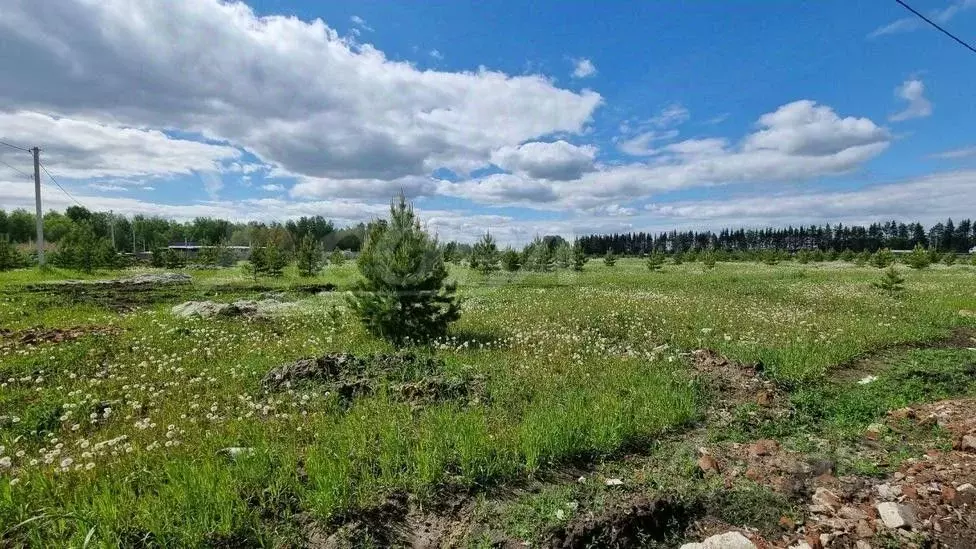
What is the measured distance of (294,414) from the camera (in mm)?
6496

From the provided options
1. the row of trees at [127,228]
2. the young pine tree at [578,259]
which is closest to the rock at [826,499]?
the young pine tree at [578,259]

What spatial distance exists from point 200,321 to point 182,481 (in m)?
11.3

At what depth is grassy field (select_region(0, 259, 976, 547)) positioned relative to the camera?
4.23 metres

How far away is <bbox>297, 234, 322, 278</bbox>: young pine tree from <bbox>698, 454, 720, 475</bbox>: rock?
3933cm

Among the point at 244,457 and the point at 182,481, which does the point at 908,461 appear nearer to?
the point at 244,457

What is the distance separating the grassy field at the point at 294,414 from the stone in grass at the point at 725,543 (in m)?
1.72

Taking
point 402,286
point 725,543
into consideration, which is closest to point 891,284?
point 402,286

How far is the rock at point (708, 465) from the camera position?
5200mm

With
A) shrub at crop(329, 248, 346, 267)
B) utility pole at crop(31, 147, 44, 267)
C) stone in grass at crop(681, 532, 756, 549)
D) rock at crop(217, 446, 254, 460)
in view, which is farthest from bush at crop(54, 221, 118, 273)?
stone in grass at crop(681, 532, 756, 549)

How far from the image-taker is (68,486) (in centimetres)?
461

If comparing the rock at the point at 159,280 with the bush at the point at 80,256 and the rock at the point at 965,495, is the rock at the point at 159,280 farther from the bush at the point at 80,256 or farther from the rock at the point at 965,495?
the rock at the point at 965,495

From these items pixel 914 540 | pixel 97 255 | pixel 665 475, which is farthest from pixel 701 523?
pixel 97 255

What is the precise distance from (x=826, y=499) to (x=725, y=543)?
4.94 feet

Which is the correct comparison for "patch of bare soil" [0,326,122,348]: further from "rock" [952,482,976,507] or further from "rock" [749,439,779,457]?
"rock" [952,482,976,507]
